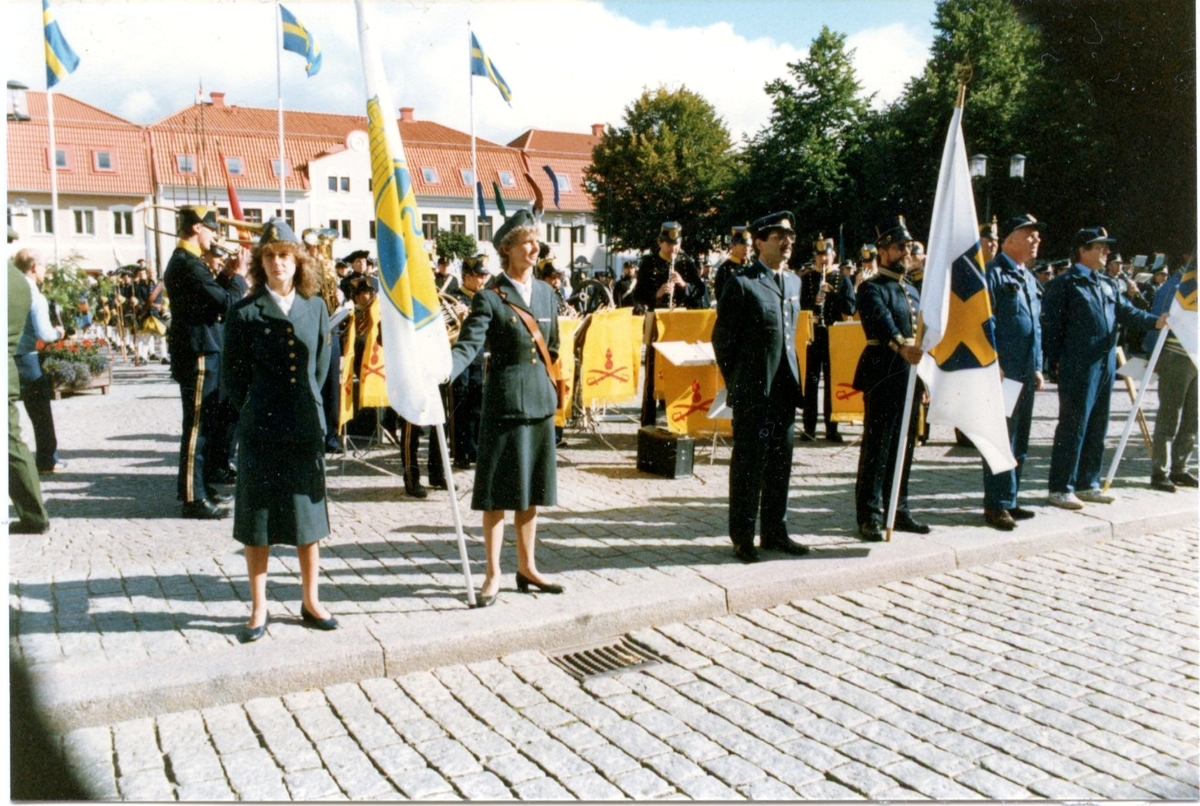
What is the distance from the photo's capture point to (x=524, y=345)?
506cm

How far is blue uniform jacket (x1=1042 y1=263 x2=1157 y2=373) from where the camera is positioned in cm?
→ 737

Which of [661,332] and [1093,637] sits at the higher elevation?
[661,332]

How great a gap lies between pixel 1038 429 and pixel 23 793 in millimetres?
10996

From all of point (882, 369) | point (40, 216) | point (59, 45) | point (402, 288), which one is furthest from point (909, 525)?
point (40, 216)

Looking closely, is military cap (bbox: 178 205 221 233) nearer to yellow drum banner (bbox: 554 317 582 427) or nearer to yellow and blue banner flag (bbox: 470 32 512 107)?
yellow drum banner (bbox: 554 317 582 427)

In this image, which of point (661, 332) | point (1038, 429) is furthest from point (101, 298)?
point (1038, 429)

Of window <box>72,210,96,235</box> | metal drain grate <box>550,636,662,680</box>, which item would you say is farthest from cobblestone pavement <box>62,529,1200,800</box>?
window <box>72,210,96,235</box>

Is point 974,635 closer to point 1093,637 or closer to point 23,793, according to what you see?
point 1093,637

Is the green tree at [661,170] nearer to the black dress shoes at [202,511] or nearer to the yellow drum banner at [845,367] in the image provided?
the yellow drum banner at [845,367]

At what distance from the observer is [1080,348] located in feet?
24.3

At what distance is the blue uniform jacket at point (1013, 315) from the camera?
7.03 m

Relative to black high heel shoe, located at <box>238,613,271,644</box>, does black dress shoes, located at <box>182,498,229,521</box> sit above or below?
above

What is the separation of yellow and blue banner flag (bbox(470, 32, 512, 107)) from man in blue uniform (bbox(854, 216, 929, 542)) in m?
16.5

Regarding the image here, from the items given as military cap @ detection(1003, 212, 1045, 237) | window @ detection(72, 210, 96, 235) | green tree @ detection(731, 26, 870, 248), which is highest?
green tree @ detection(731, 26, 870, 248)
